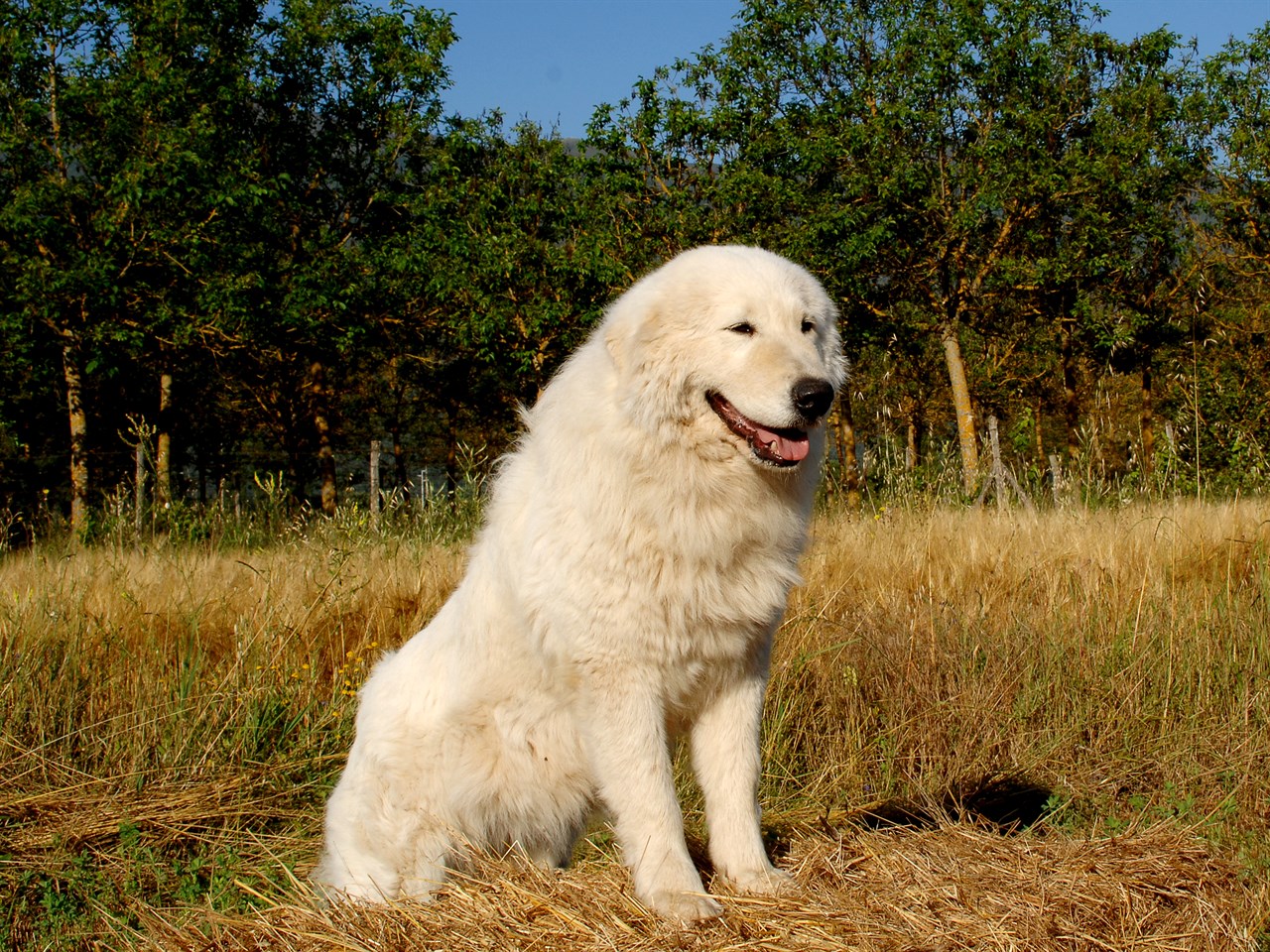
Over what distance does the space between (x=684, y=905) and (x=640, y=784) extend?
1.02 ft

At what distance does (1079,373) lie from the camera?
2917 cm

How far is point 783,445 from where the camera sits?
9.17ft

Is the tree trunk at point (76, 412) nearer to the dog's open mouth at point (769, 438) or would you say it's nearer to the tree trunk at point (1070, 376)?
the dog's open mouth at point (769, 438)

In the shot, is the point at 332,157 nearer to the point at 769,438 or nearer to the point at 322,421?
the point at 322,421

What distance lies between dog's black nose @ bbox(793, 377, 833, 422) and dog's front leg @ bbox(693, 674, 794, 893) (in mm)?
762

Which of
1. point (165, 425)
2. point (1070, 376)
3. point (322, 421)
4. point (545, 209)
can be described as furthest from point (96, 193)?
point (1070, 376)

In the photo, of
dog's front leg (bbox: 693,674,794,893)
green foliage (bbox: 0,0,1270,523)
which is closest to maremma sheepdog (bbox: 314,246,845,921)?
dog's front leg (bbox: 693,674,794,893)

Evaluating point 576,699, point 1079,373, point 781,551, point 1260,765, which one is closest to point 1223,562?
point 1260,765

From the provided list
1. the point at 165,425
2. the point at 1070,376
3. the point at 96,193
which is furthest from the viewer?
the point at 1070,376

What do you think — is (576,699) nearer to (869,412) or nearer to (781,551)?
(781,551)

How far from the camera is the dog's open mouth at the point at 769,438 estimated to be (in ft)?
9.16

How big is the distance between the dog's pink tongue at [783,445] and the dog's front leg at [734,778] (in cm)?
63

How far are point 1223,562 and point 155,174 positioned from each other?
18555 mm

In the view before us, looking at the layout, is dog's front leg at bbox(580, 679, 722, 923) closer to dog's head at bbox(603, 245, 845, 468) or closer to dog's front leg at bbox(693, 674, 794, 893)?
dog's front leg at bbox(693, 674, 794, 893)
